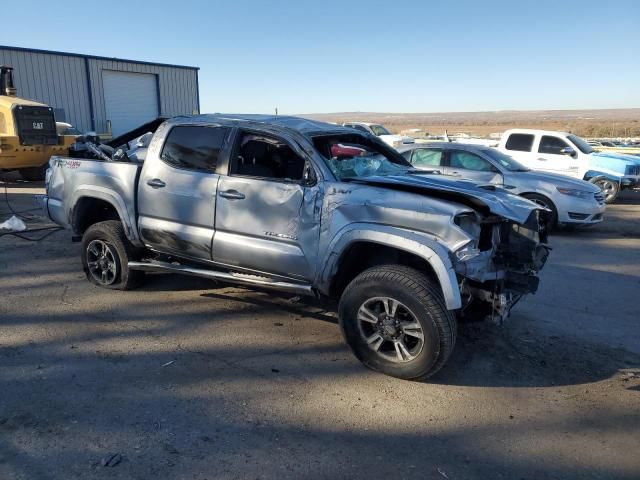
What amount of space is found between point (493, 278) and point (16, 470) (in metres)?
3.34

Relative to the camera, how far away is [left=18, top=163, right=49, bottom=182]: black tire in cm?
1461

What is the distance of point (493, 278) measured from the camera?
4.04 meters

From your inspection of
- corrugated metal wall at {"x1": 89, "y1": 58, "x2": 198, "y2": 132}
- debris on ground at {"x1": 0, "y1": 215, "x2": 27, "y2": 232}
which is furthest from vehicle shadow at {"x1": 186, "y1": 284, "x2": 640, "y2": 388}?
corrugated metal wall at {"x1": 89, "y1": 58, "x2": 198, "y2": 132}

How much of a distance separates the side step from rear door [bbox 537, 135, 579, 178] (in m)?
10.7

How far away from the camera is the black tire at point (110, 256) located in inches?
215

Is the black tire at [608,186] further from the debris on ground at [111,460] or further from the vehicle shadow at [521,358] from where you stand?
the debris on ground at [111,460]

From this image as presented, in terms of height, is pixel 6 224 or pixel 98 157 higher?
pixel 98 157

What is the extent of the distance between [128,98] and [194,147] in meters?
22.6

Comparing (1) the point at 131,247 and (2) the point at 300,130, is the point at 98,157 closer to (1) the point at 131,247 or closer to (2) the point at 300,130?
(1) the point at 131,247

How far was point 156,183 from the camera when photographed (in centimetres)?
513

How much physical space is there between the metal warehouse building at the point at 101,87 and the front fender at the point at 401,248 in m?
16.7

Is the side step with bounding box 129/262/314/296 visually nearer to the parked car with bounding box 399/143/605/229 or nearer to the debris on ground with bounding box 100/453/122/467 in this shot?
the debris on ground with bounding box 100/453/122/467

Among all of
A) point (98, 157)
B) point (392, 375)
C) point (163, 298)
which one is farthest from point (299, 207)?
point (98, 157)

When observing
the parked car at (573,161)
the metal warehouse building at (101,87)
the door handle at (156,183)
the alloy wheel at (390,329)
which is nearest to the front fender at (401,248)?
the alloy wheel at (390,329)
